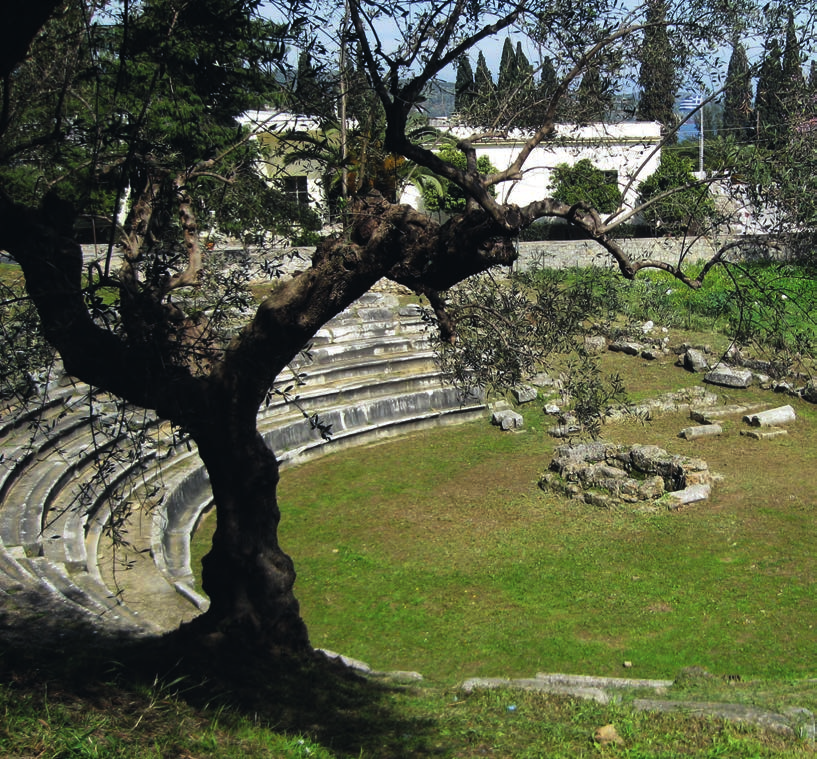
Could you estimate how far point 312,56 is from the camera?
25.4ft

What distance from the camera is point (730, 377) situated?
65.9ft

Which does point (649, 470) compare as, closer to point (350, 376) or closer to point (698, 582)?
point (698, 582)

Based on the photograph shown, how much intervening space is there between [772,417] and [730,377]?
2443mm

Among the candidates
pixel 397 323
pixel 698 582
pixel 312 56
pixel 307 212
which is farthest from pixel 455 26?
pixel 397 323

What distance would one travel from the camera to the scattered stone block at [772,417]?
697 inches

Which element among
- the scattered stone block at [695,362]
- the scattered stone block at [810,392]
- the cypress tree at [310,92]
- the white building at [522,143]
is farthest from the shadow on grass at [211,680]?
the scattered stone block at [695,362]

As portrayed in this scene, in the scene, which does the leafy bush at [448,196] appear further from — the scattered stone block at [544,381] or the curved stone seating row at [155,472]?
the scattered stone block at [544,381]

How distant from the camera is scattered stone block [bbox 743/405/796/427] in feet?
58.1

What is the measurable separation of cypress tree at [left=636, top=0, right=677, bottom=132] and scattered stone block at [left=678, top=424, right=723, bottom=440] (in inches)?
379

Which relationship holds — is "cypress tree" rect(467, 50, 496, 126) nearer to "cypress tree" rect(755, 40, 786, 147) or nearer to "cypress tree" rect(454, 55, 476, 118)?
"cypress tree" rect(454, 55, 476, 118)

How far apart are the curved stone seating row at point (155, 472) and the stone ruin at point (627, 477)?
3.99m

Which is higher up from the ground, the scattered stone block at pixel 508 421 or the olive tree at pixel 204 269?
the olive tree at pixel 204 269

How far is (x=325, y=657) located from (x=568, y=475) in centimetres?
748

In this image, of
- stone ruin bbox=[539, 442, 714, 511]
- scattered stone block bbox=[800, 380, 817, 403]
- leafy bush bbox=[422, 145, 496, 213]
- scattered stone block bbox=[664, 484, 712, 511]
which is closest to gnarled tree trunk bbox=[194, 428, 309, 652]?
stone ruin bbox=[539, 442, 714, 511]
